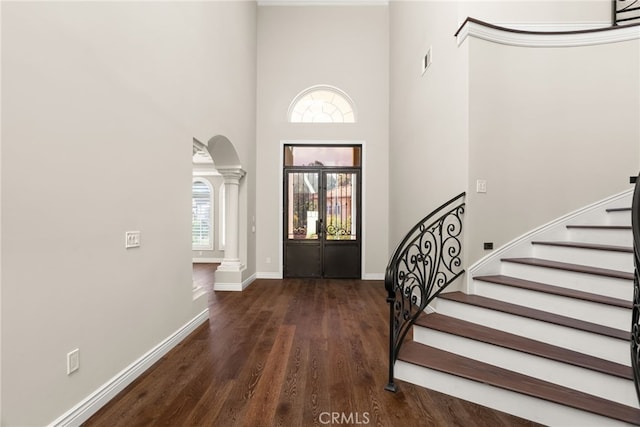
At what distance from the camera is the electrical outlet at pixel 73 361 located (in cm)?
172

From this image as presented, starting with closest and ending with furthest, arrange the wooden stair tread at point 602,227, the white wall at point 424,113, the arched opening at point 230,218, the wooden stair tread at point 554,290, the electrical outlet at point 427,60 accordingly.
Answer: the wooden stair tread at point 554,290 < the wooden stair tread at point 602,227 < the white wall at point 424,113 < the electrical outlet at point 427,60 < the arched opening at point 230,218

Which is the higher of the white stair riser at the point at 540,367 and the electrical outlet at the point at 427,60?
the electrical outlet at the point at 427,60

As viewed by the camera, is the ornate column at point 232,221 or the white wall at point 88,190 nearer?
the white wall at point 88,190

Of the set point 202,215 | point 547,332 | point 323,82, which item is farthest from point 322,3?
point 547,332

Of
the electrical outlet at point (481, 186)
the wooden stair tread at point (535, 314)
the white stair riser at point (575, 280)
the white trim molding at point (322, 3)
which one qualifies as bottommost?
the wooden stair tread at point (535, 314)

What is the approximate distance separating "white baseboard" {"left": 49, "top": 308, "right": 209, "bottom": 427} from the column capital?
2.77 metres

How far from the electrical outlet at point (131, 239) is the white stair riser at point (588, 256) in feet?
12.1

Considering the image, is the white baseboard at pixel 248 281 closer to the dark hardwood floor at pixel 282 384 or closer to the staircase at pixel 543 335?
the dark hardwood floor at pixel 282 384

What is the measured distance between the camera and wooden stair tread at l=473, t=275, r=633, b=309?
2.04 meters

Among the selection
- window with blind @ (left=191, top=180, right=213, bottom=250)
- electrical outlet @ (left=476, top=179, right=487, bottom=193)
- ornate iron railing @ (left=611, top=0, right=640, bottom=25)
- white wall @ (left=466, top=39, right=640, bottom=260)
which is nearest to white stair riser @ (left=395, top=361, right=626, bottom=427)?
white wall @ (left=466, top=39, right=640, bottom=260)

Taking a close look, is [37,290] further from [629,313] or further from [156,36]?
[629,313]

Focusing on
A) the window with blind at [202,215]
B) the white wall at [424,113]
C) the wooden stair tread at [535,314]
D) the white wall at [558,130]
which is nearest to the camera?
the wooden stair tread at [535,314]

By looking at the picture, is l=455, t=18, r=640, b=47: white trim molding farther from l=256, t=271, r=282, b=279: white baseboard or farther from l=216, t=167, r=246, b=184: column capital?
l=256, t=271, r=282, b=279: white baseboard

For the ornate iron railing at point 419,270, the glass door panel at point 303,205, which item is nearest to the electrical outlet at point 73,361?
the ornate iron railing at point 419,270
